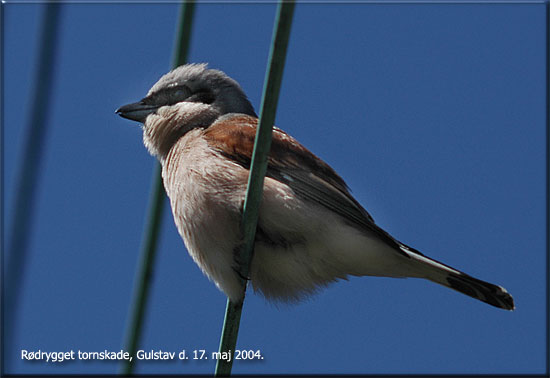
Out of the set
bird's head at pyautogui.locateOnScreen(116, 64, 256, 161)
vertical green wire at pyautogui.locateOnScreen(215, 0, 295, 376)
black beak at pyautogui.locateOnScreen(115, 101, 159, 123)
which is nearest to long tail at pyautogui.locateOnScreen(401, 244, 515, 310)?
vertical green wire at pyautogui.locateOnScreen(215, 0, 295, 376)

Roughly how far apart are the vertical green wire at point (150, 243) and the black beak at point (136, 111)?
2666 millimetres

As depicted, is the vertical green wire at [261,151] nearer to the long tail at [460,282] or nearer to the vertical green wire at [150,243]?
the vertical green wire at [150,243]

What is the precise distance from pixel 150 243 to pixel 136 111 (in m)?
2.94

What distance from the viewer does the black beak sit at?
4691 millimetres

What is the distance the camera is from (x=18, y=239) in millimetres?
1368

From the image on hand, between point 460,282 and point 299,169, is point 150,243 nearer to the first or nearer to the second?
point 299,169

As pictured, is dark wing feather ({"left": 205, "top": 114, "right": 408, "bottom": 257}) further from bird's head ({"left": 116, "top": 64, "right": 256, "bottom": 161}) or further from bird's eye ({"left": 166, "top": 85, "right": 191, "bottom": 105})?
bird's eye ({"left": 166, "top": 85, "right": 191, "bottom": 105})

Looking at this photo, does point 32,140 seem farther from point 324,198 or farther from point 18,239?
point 324,198

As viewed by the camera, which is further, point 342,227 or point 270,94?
point 342,227

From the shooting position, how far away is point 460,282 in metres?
3.80

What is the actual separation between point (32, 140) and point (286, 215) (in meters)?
2.21

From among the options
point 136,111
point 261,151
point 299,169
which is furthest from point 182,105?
point 261,151

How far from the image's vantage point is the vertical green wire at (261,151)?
6.90 feet

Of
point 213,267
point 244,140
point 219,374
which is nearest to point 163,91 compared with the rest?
point 244,140
